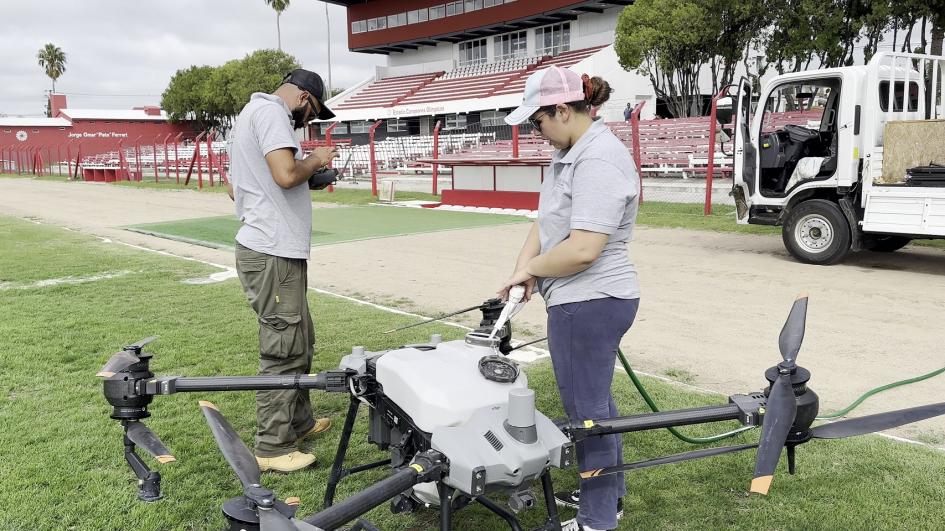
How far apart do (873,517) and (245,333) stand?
523 cm

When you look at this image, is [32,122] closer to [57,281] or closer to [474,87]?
[474,87]

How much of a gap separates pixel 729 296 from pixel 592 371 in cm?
566

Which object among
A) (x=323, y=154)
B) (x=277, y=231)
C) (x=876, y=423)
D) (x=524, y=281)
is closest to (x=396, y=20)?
(x=323, y=154)

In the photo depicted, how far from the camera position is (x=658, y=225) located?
14.2 metres

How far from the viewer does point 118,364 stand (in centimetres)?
265

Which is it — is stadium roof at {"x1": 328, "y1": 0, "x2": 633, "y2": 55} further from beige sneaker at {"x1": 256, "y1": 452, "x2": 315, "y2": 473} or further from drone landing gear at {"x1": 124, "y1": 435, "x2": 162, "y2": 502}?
drone landing gear at {"x1": 124, "y1": 435, "x2": 162, "y2": 502}

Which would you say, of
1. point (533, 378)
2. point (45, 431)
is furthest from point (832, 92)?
point (45, 431)

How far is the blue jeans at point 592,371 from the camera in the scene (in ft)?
9.15

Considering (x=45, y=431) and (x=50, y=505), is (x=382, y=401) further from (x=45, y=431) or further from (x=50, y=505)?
(x=45, y=431)

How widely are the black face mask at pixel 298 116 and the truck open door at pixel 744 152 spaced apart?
26.8ft

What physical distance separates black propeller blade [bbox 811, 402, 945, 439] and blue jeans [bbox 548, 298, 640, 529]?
790mm

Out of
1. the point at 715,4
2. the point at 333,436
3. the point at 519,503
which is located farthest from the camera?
the point at 715,4

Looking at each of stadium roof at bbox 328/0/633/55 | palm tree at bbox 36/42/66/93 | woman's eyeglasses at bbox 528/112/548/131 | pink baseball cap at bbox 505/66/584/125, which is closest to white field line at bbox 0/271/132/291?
woman's eyeglasses at bbox 528/112/548/131

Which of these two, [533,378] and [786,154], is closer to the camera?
[533,378]
